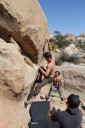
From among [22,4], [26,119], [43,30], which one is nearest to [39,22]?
[43,30]

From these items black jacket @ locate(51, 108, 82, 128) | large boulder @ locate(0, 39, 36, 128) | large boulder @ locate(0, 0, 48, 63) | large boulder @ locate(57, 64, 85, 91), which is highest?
A: large boulder @ locate(0, 0, 48, 63)

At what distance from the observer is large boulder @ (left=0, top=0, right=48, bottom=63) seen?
21.5 ft

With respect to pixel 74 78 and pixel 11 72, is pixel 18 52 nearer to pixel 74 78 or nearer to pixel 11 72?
pixel 11 72

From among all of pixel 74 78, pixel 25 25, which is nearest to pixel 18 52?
pixel 25 25

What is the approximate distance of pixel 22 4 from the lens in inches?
265

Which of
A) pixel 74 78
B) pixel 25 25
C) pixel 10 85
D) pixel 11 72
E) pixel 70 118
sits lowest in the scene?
pixel 70 118

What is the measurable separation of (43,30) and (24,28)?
80 cm

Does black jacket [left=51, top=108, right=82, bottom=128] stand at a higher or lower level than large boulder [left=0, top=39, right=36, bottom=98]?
lower

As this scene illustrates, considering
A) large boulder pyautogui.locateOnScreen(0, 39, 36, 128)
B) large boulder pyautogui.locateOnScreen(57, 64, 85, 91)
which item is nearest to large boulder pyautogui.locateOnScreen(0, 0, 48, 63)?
large boulder pyautogui.locateOnScreen(0, 39, 36, 128)

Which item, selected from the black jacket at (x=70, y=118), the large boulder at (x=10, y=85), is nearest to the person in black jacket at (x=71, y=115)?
the black jacket at (x=70, y=118)

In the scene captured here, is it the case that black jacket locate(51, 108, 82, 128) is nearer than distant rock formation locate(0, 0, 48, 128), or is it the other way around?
black jacket locate(51, 108, 82, 128)

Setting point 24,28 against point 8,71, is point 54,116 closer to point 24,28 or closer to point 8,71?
point 8,71

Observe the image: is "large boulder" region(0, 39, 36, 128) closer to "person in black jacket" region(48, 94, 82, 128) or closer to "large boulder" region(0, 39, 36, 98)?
"large boulder" region(0, 39, 36, 98)

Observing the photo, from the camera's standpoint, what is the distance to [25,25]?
6859mm
